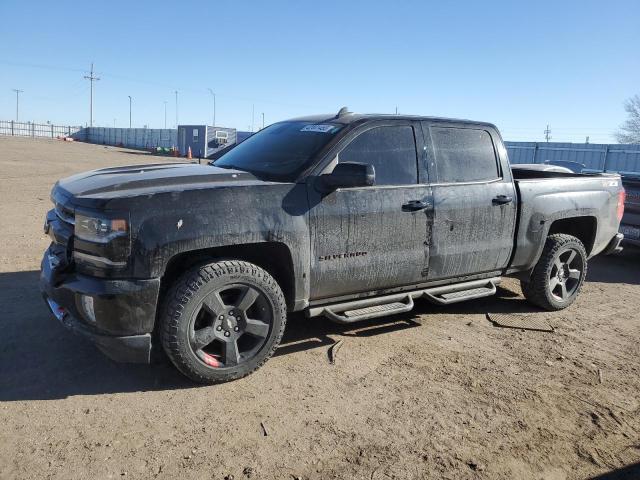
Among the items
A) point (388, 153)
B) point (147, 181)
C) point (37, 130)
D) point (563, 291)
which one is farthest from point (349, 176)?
point (37, 130)

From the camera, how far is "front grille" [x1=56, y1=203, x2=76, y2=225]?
3.66 metres

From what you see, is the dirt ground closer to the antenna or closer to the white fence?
the antenna

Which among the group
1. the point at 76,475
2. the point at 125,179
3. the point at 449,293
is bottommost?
the point at 76,475

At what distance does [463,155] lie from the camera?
4996 millimetres

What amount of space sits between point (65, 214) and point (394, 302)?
258 cm

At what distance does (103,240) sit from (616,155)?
25.1 m

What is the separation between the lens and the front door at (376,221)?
4.06 m

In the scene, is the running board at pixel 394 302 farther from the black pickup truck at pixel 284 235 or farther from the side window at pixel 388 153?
the side window at pixel 388 153

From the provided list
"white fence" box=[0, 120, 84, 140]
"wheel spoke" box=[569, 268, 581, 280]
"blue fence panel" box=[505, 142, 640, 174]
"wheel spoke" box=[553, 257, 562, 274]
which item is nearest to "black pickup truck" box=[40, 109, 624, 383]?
"wheel spoke" box=[553, 257, 562, 274]

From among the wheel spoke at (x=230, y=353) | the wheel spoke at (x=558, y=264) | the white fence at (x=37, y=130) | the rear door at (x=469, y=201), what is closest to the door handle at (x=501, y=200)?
the rear door at (x=469, y=201)

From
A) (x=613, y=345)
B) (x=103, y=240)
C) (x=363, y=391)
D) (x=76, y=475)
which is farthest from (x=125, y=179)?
(x=613, y=345)

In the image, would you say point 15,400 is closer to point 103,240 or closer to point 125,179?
point 103,240

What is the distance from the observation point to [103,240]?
10.9 feet

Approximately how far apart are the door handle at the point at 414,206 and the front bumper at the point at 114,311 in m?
2.03
